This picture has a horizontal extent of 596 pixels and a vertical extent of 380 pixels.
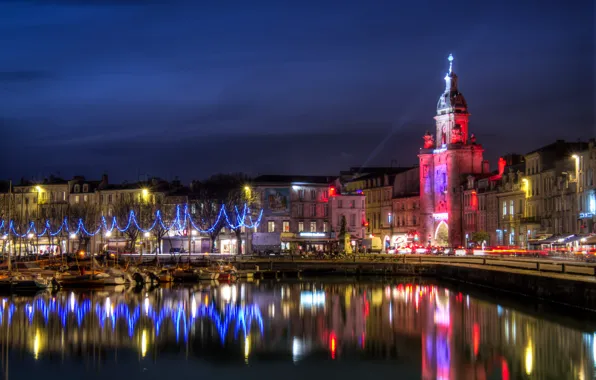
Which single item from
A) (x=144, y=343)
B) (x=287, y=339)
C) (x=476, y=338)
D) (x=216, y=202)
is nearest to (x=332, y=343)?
(x=287, y=339)

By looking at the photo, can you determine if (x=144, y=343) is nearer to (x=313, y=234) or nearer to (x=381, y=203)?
(x=313, y=234)

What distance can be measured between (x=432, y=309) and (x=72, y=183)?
93117 mm

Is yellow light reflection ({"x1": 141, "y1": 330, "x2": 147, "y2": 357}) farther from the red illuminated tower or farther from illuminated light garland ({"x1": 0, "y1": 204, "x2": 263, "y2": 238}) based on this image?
the red illuminated tower

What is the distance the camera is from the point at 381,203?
134m

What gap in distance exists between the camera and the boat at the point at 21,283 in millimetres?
67494

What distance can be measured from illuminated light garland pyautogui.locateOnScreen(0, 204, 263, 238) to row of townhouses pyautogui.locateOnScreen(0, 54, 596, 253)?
1.10m

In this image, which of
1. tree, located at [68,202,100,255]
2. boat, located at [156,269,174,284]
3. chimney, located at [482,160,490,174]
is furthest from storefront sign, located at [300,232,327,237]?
boat, located at [156,269,174,284]

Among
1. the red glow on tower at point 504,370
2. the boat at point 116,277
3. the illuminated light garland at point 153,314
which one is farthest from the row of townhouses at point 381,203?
the red glow on tower at point 504,370

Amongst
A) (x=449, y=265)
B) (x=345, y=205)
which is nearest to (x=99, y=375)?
(x=449, y=265)

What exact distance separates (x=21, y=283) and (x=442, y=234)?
6240 centimetres

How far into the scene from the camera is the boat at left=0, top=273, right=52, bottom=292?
6749 cm

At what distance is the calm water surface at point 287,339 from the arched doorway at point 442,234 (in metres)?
54.4

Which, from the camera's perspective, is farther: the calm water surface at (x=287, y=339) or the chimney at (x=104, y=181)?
the chimney at (x=104, y=181)

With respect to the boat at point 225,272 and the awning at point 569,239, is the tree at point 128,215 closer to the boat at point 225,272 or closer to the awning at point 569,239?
the boat at point 225,272
